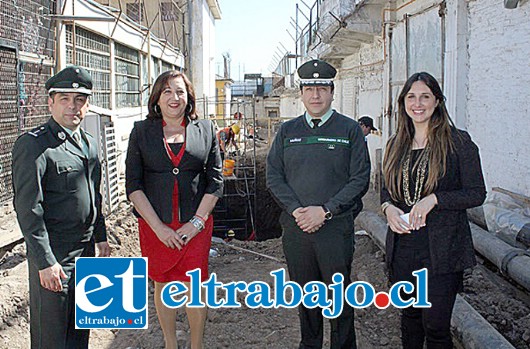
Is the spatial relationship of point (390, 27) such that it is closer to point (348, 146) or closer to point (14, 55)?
point (14, 55)

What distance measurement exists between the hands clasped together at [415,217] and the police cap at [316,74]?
2.95ft

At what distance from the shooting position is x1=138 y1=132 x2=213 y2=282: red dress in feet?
10.8

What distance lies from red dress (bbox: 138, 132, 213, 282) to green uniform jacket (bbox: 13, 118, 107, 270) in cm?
38

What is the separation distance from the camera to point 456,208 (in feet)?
9.10

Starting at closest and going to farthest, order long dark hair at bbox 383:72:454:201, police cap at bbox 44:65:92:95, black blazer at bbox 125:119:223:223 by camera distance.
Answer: long dark hair at bbox 383:72:454:201 → police cap at bbox 44:65:92:95 → black blazer at bbox 125:119:223:223

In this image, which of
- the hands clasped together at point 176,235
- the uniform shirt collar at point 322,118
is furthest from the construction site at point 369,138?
the uniform shirt collar at point 322,118

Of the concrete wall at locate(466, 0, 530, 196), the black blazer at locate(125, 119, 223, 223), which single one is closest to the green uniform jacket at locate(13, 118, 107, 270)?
the black blazer at locate(125, 119, 223, 223)

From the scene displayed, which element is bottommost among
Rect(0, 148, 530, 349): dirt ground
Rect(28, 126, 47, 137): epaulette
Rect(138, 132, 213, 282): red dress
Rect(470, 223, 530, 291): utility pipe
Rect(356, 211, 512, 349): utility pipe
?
Rect(0, 148, 530, 349): dirt ground

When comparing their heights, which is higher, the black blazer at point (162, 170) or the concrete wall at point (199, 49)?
the concrete wall at point (199, 49)

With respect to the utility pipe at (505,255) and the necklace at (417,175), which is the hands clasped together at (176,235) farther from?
the utility pipe at (505,255)

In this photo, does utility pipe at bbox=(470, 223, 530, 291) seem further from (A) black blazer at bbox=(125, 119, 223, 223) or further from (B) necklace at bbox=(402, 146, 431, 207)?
(A) black blazer at bbox=(125, 119, 223, 223)

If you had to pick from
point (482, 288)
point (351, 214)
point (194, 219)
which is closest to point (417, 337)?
point (351, 214)

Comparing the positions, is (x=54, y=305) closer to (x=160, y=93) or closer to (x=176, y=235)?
(x=176, y=235)

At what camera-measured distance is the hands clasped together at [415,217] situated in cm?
278
